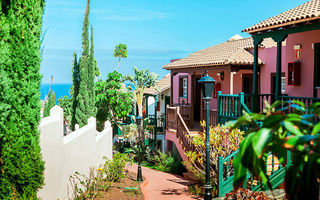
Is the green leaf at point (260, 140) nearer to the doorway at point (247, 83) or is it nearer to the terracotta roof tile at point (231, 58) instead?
the terracotta roof tile at point (231, 58)

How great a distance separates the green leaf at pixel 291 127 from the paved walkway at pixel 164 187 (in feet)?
29.2

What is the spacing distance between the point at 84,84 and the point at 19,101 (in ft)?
55.8

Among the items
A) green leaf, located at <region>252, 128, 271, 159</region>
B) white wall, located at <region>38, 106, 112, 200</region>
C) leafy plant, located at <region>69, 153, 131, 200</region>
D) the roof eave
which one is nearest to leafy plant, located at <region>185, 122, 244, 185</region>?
leafy plant, located at <region>69, 153, 131, 200</region>

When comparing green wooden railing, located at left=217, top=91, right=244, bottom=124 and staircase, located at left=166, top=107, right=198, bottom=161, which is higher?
green wooden railing, located at left=217, top=91, right=244, bottom=124

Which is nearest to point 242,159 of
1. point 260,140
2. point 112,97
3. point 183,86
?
point 260,140

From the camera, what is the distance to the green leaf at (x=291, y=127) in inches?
99.1

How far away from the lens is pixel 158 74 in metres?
25.5

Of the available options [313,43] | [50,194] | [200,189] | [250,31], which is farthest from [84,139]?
[313,43]

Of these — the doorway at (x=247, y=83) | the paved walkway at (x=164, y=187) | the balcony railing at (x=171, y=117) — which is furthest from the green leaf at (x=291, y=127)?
the doorway at (x=247, y=83)

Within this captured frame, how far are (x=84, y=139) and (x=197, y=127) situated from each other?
9192 mm

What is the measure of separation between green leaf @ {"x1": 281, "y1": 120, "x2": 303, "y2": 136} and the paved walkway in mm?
Result: 8905

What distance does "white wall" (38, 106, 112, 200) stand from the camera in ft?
25.0

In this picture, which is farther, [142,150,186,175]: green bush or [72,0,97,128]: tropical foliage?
[72,0,97,128]: tropical foliage

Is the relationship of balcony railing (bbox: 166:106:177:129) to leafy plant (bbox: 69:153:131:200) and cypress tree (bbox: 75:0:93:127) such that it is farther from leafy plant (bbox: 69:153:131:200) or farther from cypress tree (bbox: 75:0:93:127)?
cypress tree (bbox: 75:0:93:127)
